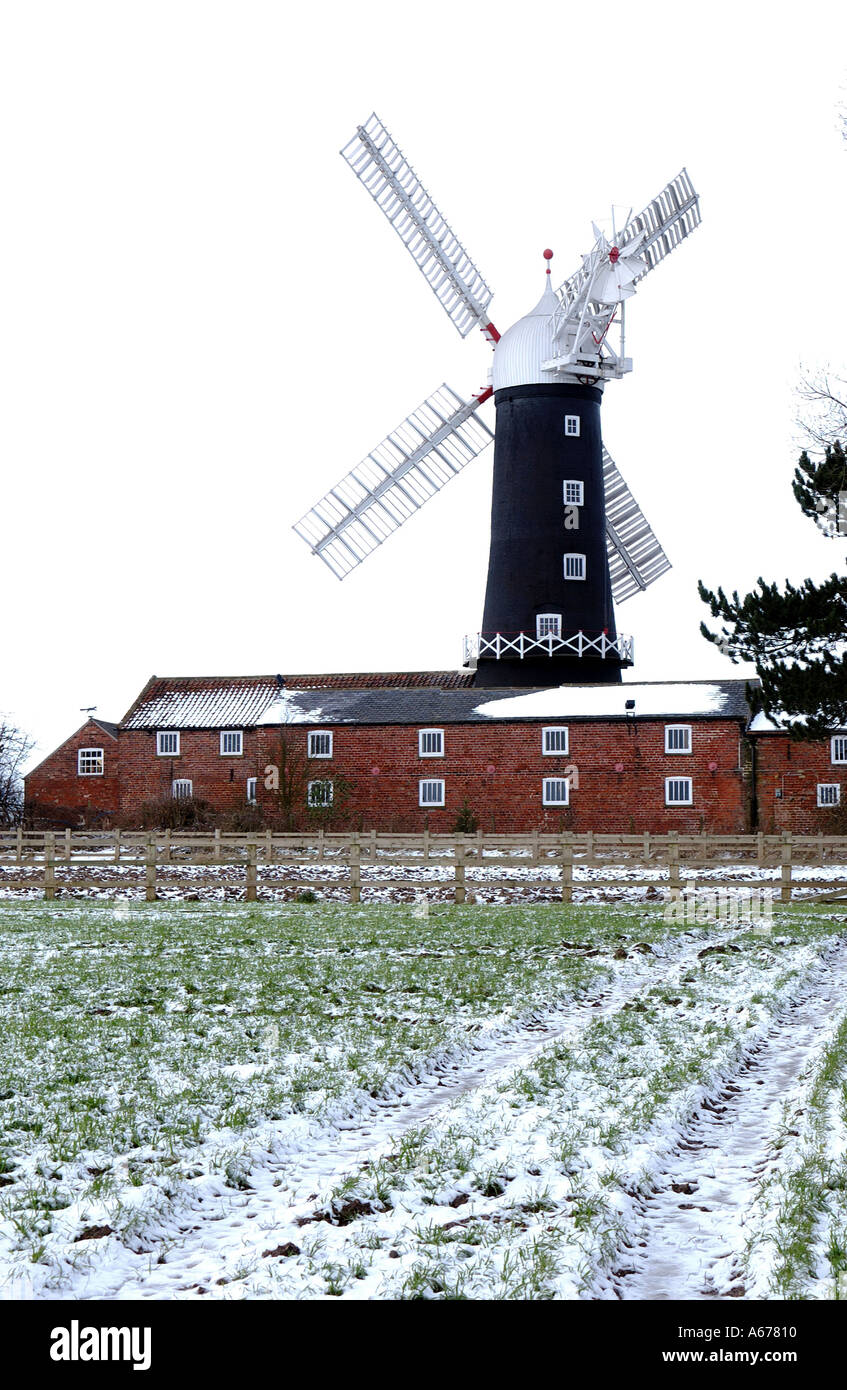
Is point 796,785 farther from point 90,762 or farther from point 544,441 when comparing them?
point 90,762

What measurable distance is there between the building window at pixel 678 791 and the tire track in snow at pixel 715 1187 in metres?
31.6

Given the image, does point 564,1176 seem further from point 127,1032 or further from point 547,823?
point 547,823

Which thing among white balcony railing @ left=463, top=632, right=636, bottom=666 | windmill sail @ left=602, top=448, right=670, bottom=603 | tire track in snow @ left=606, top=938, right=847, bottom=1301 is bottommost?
tire track in snow @ left=606, top=938, right=847, bottom=1301

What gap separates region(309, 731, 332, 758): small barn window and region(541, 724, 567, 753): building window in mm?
7694

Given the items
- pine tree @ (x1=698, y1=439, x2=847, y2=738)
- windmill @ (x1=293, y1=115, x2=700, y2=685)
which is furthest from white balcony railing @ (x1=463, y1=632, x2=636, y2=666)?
pine tree @ (x1=698, y1=439, x2=847, y2=738)

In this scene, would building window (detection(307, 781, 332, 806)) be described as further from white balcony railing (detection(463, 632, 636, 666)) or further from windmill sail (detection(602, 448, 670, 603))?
windmill sail (detection(602, 448, 670, 603))

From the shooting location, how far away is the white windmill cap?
141 ft

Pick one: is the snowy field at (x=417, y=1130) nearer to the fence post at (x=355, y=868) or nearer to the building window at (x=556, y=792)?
the fence post at (x=355, y=868)

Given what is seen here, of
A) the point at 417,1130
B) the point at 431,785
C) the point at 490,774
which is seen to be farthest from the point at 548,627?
the point at 417,1130

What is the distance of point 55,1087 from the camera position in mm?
8188

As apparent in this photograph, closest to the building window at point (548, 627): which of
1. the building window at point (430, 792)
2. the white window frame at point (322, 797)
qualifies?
the building window at point (430, 792)

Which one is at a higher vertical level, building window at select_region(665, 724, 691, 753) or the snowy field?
building window at select_region(665, 724, 691, 753)

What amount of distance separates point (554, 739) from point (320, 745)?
8447 mm

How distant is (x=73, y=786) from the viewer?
51.4 meters
